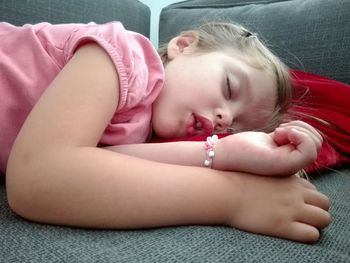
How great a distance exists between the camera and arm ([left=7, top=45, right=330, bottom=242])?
0.48 meters

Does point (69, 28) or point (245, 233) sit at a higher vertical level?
point (69, 28)

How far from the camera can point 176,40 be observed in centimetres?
94

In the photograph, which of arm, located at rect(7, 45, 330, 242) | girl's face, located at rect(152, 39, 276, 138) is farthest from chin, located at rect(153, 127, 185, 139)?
arm, located at rect(7, 45, 330, 242)

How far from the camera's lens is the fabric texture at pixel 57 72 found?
2.14 ft

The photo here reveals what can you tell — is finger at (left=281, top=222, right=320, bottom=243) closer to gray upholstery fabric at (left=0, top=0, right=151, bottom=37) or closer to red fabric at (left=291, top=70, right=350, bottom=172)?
red fabric at (left=291, top=70, right=350, bottom=172)

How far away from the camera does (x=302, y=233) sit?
1.68 ft

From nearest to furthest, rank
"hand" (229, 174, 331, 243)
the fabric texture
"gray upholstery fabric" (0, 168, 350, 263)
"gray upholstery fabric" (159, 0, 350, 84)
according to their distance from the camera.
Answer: "gray upholstery fabric" (0, 168, 350, 263)
"hand" (229, 174, 331, 243)
the fabric texture
"gray upholstery fabric" (159, 0, 350, 84)

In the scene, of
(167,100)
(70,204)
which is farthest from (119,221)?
(167,100)

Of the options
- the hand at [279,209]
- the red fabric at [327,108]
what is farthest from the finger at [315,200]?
the red fabric at [327,108]

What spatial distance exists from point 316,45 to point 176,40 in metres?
0.42

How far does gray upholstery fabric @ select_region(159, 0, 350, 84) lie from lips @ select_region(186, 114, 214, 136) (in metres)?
0.48

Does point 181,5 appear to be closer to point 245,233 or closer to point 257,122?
point 257,122

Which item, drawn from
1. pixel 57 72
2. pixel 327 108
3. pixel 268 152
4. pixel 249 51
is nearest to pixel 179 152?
pixel 268 152

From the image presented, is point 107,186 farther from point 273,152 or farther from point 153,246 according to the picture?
point 273,152
